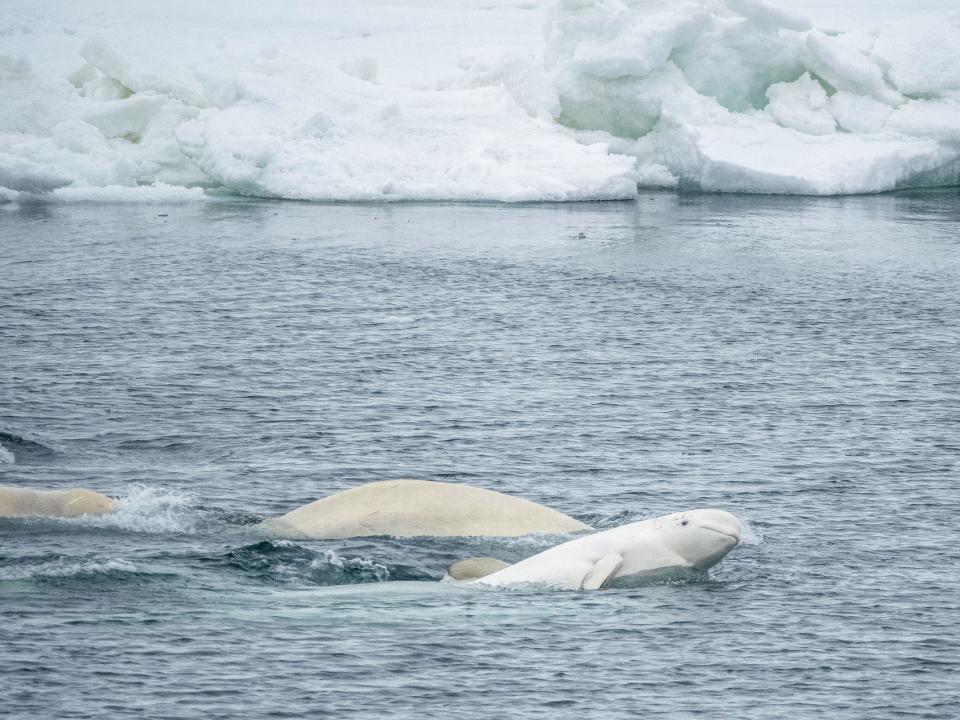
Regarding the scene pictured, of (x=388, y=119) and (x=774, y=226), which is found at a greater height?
(x=388, y=119)

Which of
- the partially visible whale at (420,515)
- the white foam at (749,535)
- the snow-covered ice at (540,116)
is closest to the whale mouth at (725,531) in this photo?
the white foam at (749,535)

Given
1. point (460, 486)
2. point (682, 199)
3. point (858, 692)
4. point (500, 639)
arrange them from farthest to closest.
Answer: point (682, 199) → point (460, 486) → point (500, 639) → point (858, 692)

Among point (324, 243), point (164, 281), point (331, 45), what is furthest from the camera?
point (331, 45)

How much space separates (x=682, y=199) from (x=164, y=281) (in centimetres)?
1875

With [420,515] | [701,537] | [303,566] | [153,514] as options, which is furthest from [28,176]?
[701,537]

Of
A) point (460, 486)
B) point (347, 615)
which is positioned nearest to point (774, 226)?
point (460, 486)

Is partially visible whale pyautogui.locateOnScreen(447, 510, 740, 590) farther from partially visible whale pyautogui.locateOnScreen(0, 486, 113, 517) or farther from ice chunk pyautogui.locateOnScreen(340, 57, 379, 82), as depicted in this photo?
ice chunk pyautogui.locateOnScreen(340, 57, 379, 82)

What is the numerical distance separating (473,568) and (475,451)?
5282mm

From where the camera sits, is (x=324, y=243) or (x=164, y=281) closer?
(x=164, y=281)

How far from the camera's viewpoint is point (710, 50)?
46.5 m

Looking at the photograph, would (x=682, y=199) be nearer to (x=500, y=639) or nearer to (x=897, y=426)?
(x=897, y=426)

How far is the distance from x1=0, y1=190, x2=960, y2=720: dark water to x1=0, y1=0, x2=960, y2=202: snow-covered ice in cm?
428

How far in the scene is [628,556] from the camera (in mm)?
14586

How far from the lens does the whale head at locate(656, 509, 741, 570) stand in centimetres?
1452
